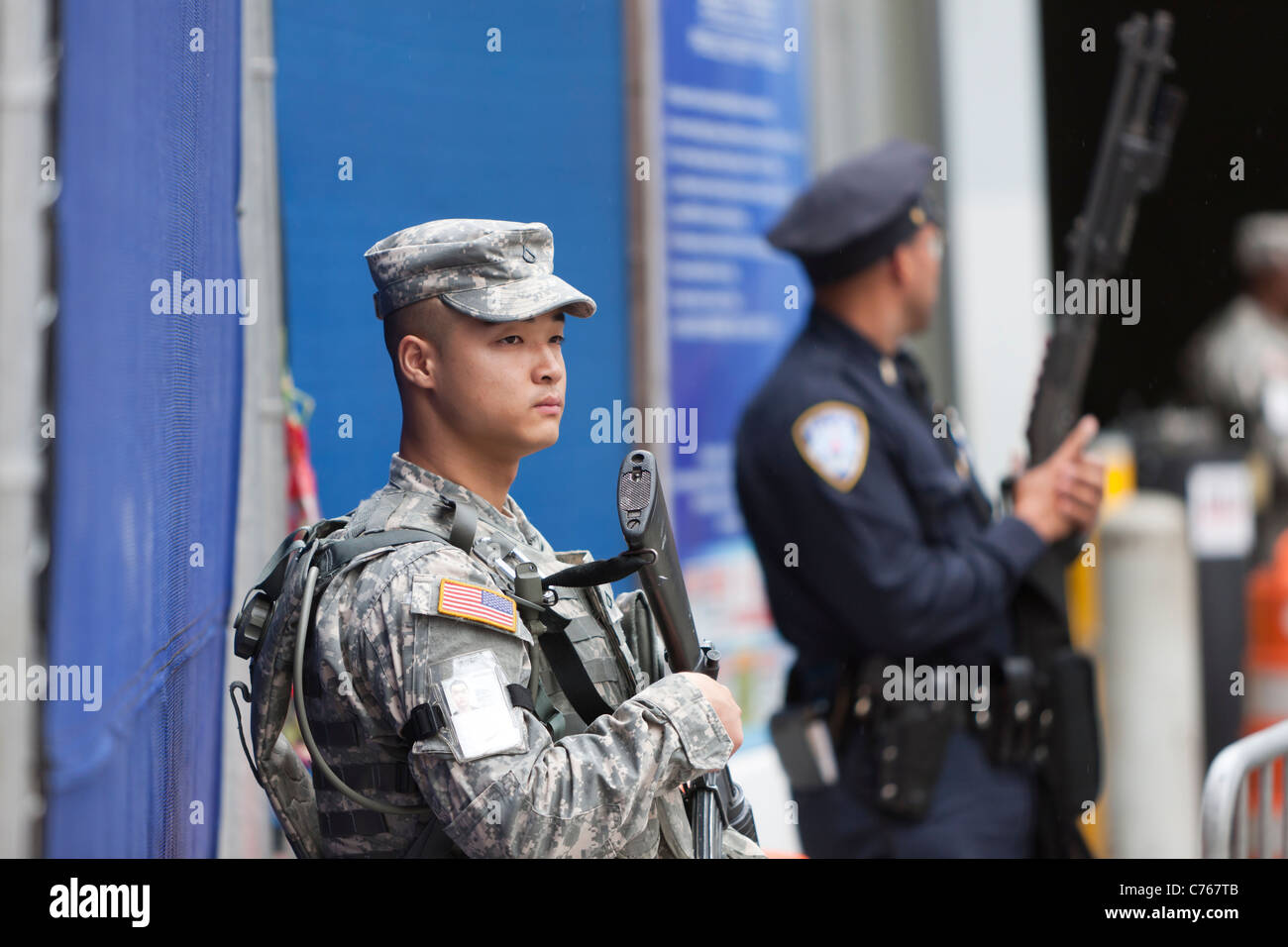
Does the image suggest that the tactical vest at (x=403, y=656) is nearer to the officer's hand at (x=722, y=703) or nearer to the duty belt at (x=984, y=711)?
the officer's hand at (x=722, y=703)

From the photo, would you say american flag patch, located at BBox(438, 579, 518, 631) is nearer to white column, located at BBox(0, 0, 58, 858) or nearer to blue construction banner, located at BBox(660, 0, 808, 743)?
white column, located at BBox(0, 0, 58, 858)

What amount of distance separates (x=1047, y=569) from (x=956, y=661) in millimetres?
266

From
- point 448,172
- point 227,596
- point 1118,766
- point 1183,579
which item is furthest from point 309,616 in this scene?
point 1183,579

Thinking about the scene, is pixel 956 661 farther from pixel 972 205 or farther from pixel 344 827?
pixel 972 205

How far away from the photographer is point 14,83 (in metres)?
1.43

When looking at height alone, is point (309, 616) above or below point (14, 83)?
below

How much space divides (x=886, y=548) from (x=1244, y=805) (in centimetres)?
75

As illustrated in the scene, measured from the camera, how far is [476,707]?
58.1 inches

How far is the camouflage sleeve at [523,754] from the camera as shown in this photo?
1.48 m

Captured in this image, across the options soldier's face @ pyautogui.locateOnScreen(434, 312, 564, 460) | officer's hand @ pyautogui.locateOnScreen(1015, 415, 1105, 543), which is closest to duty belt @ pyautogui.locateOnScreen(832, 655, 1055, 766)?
officer's hand @ pyautogui.locateOnScreen(1015, 415, 1105, 543)

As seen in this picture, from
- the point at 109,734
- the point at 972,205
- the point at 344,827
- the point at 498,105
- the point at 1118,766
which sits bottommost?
the point at 1118,766

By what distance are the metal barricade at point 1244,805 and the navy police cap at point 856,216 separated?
1.16m

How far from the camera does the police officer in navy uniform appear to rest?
8.73 feet

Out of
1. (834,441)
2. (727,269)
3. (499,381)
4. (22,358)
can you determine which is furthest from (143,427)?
(727,269)
